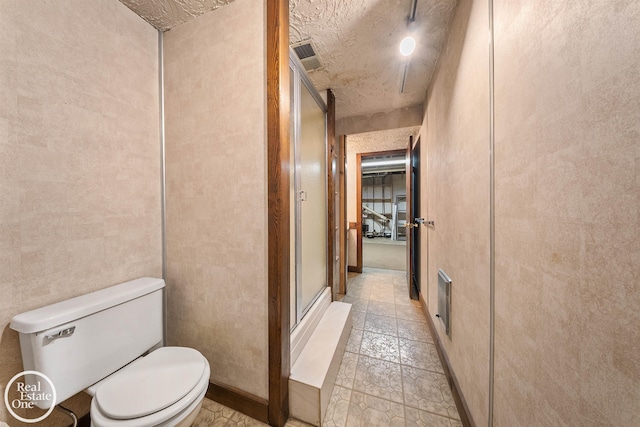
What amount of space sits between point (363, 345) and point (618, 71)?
6.58ft

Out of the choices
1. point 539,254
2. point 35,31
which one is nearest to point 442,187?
point 539,254

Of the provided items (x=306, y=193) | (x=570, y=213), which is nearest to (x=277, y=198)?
(x=306, y=193)

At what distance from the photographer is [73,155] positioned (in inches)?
39.8

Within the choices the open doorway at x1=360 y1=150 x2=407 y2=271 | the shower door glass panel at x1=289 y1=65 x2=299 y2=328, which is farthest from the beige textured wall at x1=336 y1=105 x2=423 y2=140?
the open doorway at x1=360 y1=150 x2=407 y2=271

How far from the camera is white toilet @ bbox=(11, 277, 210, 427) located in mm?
781

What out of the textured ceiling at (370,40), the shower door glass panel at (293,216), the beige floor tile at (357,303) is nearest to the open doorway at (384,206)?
the beige floor tile at (357,303)

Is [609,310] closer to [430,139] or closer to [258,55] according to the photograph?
[258,55]

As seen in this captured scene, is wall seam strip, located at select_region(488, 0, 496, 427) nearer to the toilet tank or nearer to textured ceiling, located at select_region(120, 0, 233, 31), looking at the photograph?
textured ceiling, located at select_region(120, 0, 233, 31)

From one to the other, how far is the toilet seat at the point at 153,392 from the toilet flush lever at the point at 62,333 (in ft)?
0.86

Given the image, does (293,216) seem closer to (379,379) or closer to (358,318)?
(379,379)

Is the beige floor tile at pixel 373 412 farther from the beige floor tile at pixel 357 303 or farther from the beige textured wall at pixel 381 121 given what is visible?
the beige textured wall at pixel 381 121

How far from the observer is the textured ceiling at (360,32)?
1208 mm

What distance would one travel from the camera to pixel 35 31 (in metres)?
0.90

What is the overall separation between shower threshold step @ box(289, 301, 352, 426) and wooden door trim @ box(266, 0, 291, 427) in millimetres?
87
